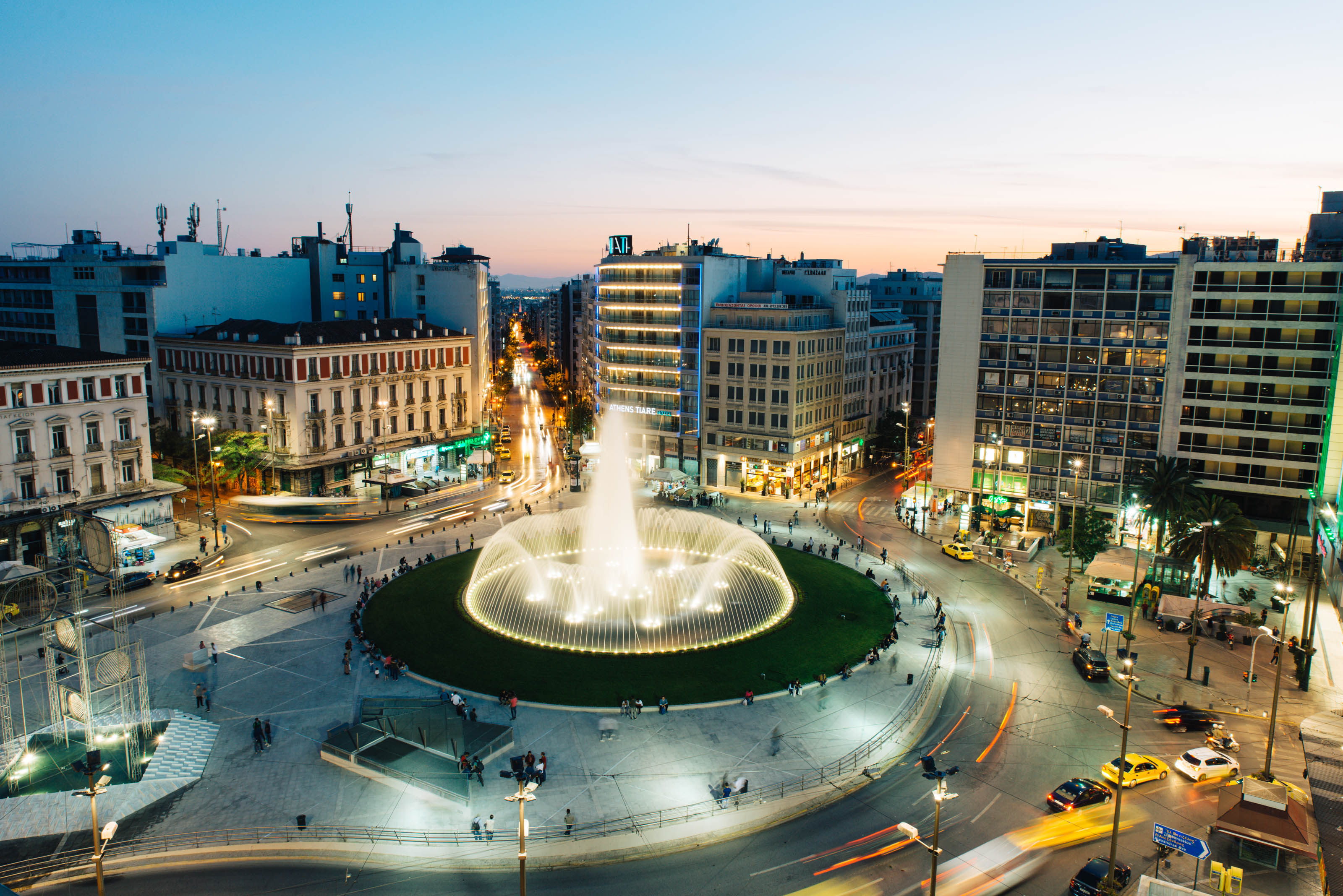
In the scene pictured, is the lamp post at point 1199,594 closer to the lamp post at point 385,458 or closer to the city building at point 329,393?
the lamp post at point 385,458

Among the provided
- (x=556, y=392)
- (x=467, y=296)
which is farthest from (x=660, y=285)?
(x=556, y=392)

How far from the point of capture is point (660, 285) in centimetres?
9838

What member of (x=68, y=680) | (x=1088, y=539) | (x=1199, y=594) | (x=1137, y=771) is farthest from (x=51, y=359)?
(x=1199, y=594)

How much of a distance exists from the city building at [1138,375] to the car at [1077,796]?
35415mm

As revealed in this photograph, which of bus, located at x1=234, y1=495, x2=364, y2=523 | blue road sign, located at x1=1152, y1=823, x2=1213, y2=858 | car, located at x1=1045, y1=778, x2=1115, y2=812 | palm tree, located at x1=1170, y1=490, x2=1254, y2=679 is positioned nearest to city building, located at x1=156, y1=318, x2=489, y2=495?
bus, located at x1=234, y1=495, x2=364, y2=523

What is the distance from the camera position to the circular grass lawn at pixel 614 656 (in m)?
44.5

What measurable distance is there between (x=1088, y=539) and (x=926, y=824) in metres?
39.8

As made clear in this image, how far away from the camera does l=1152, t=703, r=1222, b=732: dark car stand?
41.7 m

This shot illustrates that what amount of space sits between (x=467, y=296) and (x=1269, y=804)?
10342cm

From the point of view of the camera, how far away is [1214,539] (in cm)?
5694

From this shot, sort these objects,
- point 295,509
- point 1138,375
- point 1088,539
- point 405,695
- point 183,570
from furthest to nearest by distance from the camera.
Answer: point 295,509 → point 1138,375 → point 1088,539 → point 183,570 → point 405,695

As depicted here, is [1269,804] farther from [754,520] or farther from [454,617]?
[754,520]

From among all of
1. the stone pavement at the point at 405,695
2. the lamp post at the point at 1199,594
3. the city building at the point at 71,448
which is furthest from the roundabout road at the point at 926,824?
the city building at the point at 71,448

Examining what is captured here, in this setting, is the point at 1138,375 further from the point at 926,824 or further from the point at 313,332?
the point at 313,332
